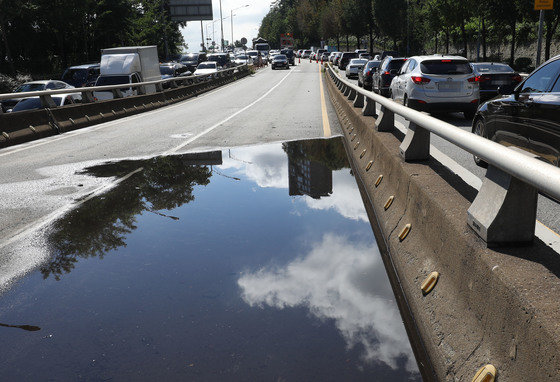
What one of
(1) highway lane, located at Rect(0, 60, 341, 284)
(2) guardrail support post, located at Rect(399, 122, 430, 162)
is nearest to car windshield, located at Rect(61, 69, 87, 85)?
(1) highway lane, located at Rect(0, 60, 341, 284)

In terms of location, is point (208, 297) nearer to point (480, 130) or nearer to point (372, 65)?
point (480, 130)

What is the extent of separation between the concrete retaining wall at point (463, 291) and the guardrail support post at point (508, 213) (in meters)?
0.07

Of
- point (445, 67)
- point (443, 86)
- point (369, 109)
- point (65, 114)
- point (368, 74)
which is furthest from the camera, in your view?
point (368, 74)

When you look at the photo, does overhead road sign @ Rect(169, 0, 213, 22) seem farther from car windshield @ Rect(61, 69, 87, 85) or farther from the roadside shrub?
the roadside shrub

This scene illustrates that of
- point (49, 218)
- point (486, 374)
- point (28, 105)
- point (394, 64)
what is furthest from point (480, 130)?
point (394, 64)

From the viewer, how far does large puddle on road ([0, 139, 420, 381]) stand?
3.26 metres

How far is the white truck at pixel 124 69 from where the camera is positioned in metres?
25.3

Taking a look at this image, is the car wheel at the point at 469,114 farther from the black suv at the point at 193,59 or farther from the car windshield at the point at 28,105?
the black suv at the point at 193,59

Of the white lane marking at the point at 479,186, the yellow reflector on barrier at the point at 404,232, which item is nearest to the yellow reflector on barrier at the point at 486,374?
the white lane marking at the point at 479,186

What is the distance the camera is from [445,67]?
15789 mm

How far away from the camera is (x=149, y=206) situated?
7059mm

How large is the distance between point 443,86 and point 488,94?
278 cm

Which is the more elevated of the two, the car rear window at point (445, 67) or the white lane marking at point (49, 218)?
the car rear window at point (445, 67)

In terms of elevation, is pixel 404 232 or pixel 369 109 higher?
pixel 369 109
